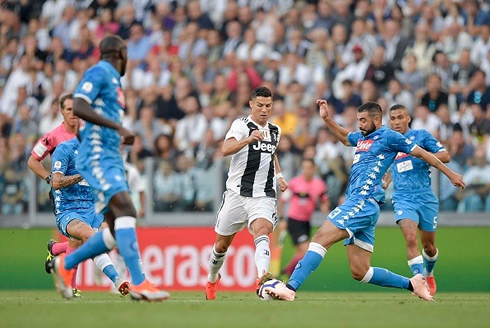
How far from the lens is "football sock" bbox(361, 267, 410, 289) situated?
12.7m

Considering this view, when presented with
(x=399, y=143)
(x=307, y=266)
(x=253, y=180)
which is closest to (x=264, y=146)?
(x=253, y=180)

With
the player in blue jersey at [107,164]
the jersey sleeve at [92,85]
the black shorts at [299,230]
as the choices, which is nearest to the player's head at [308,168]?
the black shorts at [299,230]

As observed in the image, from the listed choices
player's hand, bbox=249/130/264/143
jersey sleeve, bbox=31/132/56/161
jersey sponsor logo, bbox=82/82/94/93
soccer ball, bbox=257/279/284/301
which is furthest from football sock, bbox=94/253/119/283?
jersey sponsor logo, bbox=82/82/94/93

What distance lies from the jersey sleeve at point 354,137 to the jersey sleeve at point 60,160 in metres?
3.68

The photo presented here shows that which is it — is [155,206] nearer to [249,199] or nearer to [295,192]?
[295,192]

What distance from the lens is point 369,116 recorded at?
490 inches

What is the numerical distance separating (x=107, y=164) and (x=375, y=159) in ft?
12.1

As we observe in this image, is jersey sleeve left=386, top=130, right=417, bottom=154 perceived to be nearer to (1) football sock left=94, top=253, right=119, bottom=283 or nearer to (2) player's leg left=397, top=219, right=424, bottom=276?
(2) player's leg left=397, top=219, right=424, bottom=276

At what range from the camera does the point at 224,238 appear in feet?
44.3

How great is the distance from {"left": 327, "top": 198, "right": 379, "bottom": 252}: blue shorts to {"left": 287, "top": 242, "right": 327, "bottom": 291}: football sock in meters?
0.37

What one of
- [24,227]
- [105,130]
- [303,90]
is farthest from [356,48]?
[105,130]

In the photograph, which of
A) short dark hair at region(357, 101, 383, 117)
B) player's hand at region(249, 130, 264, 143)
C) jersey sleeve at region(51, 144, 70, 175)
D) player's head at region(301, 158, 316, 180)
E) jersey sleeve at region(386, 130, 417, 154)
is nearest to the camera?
player's hand at region(249, 130, 264, 143)

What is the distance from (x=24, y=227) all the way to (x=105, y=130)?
11.2 meters

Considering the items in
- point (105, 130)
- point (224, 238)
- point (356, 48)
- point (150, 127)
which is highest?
point (356, 48)
